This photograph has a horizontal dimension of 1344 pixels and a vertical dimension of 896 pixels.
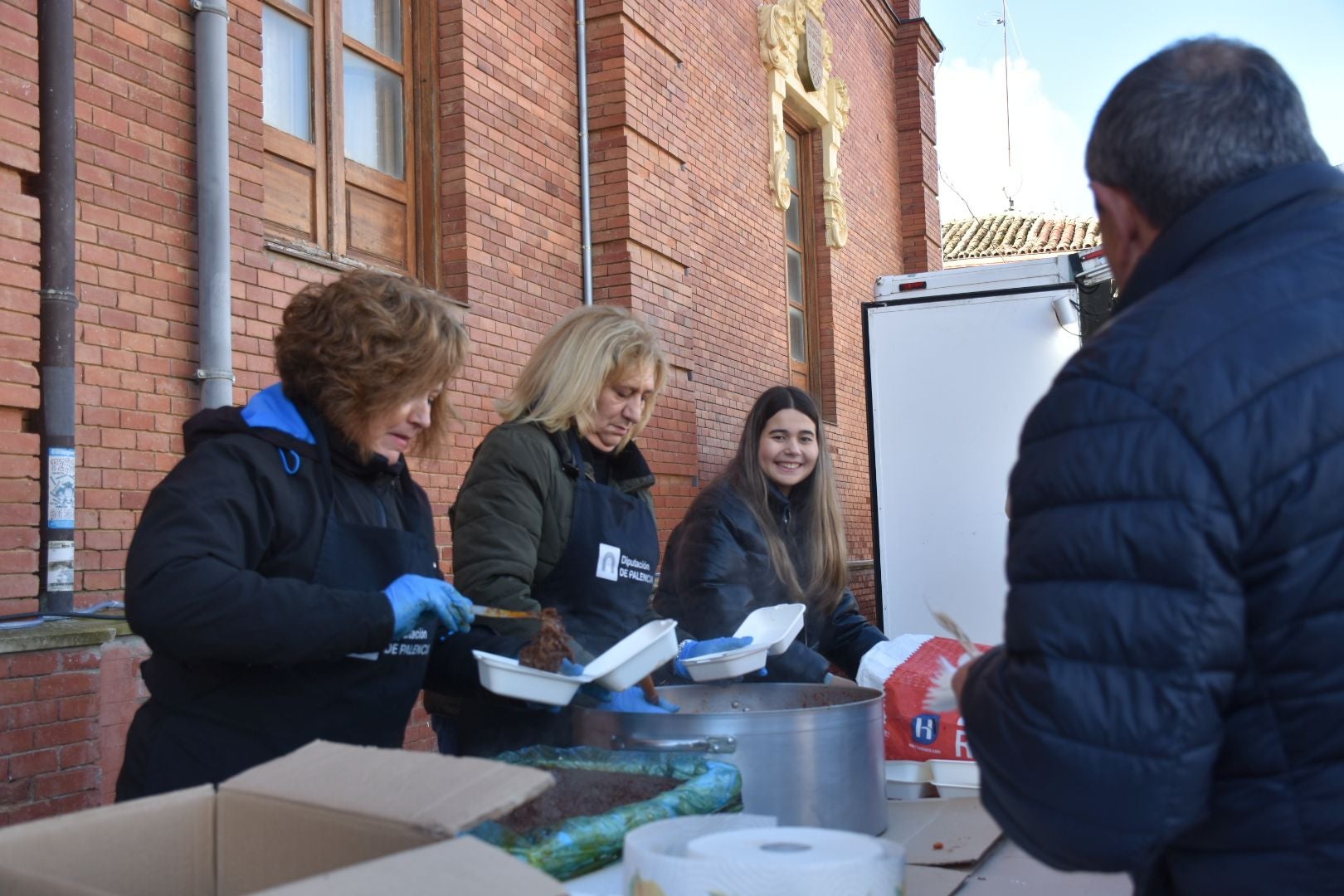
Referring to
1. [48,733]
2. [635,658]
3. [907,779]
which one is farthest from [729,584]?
[48,733]

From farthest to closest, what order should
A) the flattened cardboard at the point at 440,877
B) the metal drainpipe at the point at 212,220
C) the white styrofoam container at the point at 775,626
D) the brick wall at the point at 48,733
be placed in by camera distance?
the metal drainpipe at the point at 212,220, the brick wall at the point at 48,733, the white styrofoam container at the point at 775,626, the flattened cardboard at the point at 440,877

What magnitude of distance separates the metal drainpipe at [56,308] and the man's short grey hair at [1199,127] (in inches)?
135

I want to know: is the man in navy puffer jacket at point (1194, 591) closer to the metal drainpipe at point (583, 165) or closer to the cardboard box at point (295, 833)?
the cardboard box at point (295, 833)

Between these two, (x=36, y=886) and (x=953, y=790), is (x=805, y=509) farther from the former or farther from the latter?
(x=36, y=886)

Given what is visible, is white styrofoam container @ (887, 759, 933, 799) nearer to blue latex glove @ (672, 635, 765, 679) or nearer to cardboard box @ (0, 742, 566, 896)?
blue latex glove @ (672, 635, 765, 679)

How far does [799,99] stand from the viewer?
1045 cm

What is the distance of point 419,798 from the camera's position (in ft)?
3.91

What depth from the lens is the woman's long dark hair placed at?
150 inches

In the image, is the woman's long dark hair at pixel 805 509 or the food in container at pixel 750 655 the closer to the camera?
the food in container at pixel 750 655

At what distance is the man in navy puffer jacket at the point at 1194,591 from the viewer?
3.78 ft

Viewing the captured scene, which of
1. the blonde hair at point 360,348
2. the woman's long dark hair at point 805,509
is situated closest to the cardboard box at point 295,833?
the blonde hair at point 360,348

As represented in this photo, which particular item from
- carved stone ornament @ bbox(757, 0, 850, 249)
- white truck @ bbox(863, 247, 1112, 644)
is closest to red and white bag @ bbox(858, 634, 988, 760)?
white truck @ bbox(863, 247, 1112, 644)

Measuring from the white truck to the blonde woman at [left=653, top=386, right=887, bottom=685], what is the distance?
296 centimetres

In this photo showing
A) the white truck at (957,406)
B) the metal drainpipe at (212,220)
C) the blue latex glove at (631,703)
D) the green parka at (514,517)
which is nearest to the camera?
the blue latex glove at (631,703)
